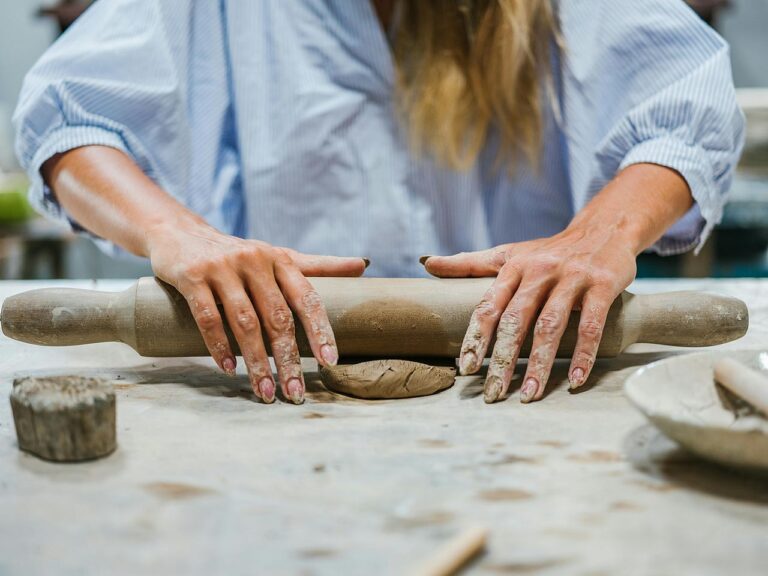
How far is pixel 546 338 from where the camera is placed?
107 centimetres

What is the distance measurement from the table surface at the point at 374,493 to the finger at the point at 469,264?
0.24 metres

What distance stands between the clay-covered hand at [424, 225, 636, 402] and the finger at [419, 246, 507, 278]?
Result: 0.07 meters

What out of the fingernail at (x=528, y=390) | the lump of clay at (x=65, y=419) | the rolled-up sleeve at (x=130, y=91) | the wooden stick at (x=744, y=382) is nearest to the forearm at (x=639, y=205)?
the fingernail at (x=528, y=390)

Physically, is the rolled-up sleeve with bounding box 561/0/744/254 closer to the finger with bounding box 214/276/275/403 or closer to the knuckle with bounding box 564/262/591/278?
the knuckle with bounding box 564/262/591/278

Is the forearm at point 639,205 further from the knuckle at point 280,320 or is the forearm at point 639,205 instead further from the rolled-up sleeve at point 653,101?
the knuckle at point 280,320

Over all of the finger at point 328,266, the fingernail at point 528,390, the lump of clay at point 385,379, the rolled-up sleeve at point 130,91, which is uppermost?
the rolled-up sleeve at point 130,91

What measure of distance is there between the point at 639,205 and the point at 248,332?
0.71 meters

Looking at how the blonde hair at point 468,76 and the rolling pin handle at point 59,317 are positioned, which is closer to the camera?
the rolling pin handle at point 59,317

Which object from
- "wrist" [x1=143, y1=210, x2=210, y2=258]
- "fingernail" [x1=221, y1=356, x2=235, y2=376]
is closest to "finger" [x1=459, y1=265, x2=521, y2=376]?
"fingernail" [x1=221, y1=356, x2=235, y2=376]

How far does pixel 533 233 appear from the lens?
1881 mm

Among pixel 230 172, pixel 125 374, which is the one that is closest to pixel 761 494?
pixel 125 374

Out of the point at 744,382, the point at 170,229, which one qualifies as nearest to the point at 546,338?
the point at 744,382

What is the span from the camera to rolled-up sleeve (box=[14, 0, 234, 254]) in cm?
149

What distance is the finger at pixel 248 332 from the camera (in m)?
1.06
